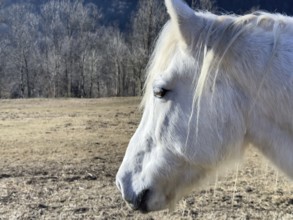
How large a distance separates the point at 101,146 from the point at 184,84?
5691mm

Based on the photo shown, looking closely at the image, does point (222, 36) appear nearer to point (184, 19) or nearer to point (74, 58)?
point (184, 19)

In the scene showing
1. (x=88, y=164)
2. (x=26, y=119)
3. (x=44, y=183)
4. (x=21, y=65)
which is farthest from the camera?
(x=21, y=65)

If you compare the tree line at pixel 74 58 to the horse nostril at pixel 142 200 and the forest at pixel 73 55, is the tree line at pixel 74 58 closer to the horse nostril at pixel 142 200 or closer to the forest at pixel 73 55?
the forest at pixel 73 55

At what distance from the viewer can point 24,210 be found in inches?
171

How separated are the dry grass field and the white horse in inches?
11.3

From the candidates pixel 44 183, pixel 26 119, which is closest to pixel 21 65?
pixel 26 119

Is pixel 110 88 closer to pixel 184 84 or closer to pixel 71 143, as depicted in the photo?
pixel 71 143

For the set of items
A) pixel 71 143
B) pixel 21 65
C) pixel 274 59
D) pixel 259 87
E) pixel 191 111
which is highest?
pixel 274 59

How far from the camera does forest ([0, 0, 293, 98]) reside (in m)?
36.2

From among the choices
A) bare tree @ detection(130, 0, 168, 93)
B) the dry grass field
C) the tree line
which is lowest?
the tree line

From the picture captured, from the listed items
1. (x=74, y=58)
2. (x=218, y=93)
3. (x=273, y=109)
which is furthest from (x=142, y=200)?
(x=74, y=58)

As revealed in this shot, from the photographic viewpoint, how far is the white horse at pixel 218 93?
75.0 inches

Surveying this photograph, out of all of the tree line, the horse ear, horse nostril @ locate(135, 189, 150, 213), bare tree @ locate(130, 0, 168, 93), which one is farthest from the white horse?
the tree line

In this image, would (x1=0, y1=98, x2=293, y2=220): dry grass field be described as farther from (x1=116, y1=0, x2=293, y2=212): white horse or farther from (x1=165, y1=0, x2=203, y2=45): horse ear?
(x1=165, y1=0, x2=203, y2=45): horse ear
